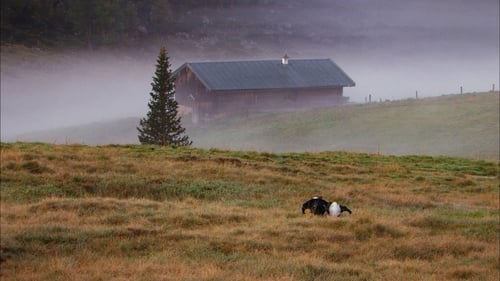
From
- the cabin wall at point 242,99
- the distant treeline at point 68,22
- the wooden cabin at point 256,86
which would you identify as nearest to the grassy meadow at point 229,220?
the cabin wall at point 242,99

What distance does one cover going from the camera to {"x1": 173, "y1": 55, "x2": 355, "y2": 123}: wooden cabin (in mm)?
84062

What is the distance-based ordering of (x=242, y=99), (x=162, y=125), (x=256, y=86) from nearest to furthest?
(x=162, y=125), (x=256, y=86), (x=242, y=99)

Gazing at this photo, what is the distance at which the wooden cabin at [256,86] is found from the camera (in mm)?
84062

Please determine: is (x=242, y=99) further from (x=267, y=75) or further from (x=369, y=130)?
(x=369, y=130)

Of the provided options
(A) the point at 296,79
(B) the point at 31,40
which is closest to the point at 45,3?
(B) the point at 31,40

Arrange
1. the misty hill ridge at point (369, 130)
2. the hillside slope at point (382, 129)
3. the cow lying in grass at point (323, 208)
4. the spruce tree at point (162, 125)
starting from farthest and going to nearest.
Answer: the misty hill ridge at point (369, 130) < the hillside slope at point (382, 129) < the spruce tree at point (162, 125) < the cow lying in grass at point (323, 208)

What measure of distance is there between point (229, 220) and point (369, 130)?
4848 cm

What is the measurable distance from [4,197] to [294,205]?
8.00 m

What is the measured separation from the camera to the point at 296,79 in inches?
3447

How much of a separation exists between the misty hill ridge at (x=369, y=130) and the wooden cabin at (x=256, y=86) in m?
4.50

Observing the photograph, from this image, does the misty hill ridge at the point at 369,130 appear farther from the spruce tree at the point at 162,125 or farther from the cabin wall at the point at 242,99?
the spruce tree at the point at 162,125

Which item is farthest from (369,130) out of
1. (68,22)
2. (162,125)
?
(68,22)

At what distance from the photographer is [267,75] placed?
87.8 meters

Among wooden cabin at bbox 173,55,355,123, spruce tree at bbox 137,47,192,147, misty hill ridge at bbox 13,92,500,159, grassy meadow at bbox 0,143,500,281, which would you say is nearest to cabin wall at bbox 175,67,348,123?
wooden cabin at bbox 173,55,355,123
